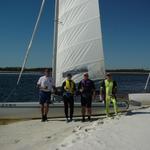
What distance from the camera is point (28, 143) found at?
9125 millimetres

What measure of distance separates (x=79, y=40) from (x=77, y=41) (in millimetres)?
87

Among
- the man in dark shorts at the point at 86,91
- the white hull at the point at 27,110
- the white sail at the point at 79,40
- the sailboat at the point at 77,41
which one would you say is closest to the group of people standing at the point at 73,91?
the man in dark shorts at the point at 86,91

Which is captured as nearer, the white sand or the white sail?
the white sand

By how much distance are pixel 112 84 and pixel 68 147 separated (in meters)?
5.17

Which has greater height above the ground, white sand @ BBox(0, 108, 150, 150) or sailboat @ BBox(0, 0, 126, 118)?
sailboat @ BBox(0, 0, 126, 118)

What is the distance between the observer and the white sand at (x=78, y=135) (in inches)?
306

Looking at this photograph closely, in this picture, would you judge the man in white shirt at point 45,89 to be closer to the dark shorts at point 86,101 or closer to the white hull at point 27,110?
the white hull at point 27,110

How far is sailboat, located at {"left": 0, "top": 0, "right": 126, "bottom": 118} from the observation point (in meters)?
14.2

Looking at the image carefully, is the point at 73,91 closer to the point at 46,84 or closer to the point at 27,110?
the point at 46,84

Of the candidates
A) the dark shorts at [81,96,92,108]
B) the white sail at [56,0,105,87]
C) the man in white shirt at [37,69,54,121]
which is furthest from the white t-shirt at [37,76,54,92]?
the white sail at [56,0,105,87]

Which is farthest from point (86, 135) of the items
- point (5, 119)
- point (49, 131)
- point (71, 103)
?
point (5, 119)

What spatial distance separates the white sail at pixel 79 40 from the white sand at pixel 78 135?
9.15 feet

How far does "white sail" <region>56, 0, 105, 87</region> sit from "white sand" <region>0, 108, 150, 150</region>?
2.79 meters

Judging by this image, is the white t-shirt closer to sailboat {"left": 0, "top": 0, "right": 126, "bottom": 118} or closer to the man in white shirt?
the man in white shirt
